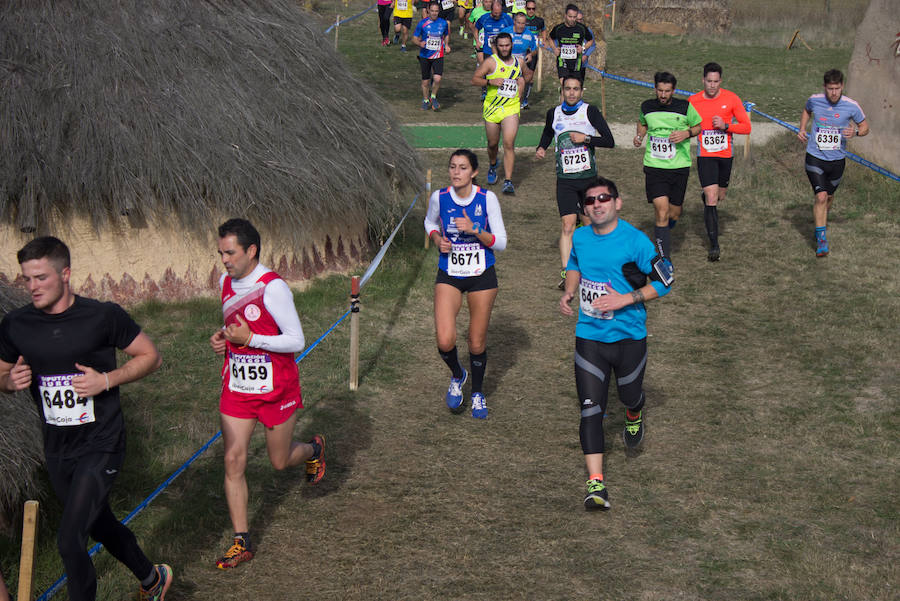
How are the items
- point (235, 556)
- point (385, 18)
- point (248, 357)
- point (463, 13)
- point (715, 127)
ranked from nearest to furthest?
point (248, 357), point (235, 556), point (715, 127), point (385, 18), point (463, 13)

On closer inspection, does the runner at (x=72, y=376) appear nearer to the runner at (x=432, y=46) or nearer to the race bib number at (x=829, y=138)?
the race bib number at (x=829, y=138)

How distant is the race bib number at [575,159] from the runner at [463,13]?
18287mm

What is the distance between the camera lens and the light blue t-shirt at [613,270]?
614 centimetres

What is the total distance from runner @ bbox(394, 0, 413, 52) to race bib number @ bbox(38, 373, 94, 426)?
20.9m

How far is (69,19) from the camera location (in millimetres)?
10148

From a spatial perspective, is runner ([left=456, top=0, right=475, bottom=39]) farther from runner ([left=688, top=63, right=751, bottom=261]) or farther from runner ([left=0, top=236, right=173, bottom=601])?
runner ([left=0, top=236, right=173, bottom=601])

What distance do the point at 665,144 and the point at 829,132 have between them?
6.81ft

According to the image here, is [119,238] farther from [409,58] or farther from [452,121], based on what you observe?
[409,58]

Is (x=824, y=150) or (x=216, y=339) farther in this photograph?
(x=824, y=150)

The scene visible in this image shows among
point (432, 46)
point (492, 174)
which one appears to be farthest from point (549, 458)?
point (432, 46)

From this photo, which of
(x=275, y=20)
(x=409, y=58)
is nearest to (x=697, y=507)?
(x=275, y=20)

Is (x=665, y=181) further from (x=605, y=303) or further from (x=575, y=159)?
(x=605, y=303)

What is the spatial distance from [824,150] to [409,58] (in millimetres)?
14622

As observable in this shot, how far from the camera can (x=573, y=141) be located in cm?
973
